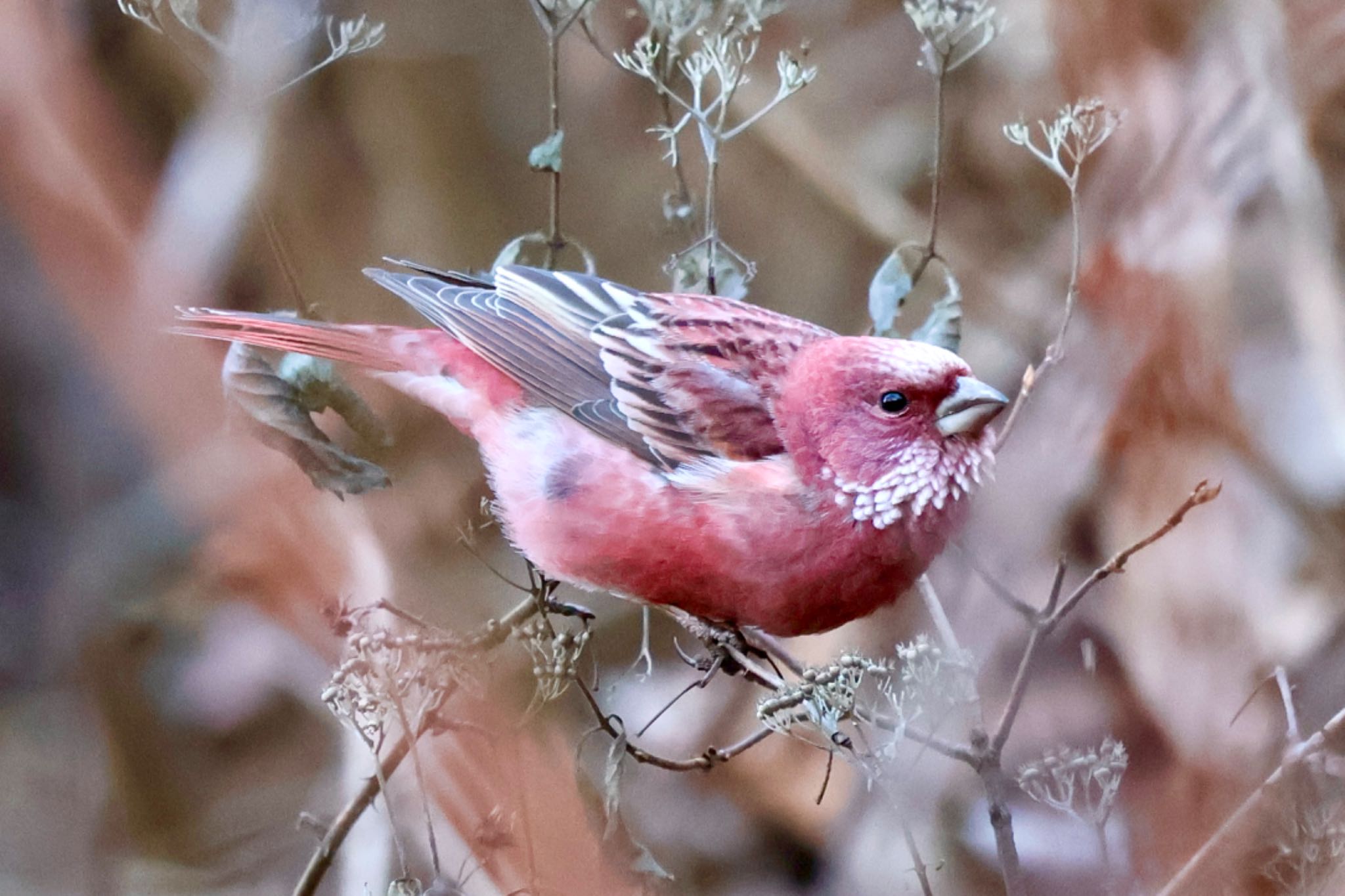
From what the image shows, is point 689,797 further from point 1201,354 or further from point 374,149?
point 374,149

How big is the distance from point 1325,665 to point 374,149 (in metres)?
1.46

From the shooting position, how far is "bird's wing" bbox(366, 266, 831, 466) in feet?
4.75

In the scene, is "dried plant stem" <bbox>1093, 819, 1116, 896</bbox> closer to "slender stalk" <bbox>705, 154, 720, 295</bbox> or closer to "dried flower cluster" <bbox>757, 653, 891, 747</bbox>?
"dried flower cluster" <bbox>757, 653, 891, 747</bbox>

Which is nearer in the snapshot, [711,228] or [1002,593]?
[1002,593]

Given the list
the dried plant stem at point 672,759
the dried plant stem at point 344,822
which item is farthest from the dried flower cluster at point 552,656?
the dried plant stem at point 344,822

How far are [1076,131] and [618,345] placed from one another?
55 centimetres

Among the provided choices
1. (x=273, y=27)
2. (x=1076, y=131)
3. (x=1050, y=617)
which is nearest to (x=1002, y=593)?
(x=1050, y=617)

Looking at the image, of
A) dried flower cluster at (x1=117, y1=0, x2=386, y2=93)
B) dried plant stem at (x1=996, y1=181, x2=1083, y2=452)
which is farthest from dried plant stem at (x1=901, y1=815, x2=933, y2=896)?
dried flower cluster at (x1=117, y1=0, x2=386, y2=93)

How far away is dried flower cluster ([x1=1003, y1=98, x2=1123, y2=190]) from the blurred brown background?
6.3 inches

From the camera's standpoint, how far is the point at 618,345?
1508 millimetres

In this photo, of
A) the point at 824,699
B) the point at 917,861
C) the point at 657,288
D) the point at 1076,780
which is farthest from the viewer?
the point at 657,288

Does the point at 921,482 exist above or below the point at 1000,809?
above

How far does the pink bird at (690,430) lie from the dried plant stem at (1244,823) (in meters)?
0.38

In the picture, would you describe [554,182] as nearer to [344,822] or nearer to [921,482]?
[921,482]
